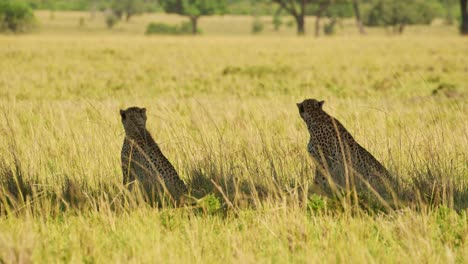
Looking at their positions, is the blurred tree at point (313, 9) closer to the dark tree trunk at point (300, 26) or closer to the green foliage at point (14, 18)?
the dark tree trunk at point (300, 26)

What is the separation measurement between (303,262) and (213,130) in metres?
5.37

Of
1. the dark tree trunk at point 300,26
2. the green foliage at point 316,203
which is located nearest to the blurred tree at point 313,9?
the dark tree trunk at point 300,26

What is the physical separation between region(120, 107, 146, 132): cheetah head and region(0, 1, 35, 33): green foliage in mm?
67801

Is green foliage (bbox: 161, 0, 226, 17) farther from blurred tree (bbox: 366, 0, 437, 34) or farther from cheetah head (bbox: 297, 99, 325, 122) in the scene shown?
cheetah head (bbox: 297, 99, 325, 122)

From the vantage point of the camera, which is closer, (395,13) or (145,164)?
(145,164)

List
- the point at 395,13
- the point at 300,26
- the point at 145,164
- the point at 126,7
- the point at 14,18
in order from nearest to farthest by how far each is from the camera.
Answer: the point at 145,164 → the point at 14,18 → the point at 300,26 → the point at 395,13 → the point at 126,7

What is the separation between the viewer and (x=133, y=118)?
661cm

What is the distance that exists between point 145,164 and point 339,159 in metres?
1.45

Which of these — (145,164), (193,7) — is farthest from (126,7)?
(145,164)

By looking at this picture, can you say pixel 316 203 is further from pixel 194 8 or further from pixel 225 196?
pixel 194 8

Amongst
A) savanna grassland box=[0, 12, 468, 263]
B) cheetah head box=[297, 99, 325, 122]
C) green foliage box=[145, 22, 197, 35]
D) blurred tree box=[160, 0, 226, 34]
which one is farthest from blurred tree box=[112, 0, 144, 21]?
cheetah head box=[297, 99, 325, 122]

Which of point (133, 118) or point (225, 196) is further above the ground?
point (133, 118)

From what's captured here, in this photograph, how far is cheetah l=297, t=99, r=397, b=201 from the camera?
6016 mm

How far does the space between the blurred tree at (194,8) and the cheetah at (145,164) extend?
85911 millimetres
